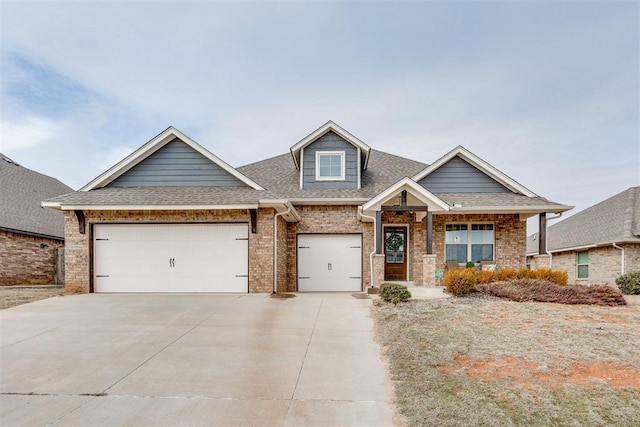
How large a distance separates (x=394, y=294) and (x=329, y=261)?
4.43 meters

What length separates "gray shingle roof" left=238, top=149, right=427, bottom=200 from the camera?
1386 centimetres

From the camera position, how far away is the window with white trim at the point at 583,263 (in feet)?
60.9

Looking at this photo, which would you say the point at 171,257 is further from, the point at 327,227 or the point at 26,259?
the point at 26,259

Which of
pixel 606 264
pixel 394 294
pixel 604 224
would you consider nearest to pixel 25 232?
pixel 394 294

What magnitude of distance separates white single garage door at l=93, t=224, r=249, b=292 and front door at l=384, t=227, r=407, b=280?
5.48 metres

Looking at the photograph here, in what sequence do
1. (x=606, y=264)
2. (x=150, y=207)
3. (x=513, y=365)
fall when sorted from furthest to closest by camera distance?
(x=606, y=264) → (x=150, y=207) → (x=513, y=365)

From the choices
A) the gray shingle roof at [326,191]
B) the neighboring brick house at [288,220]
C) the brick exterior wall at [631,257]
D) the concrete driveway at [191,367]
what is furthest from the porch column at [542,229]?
the concrete driveway at [191,367]

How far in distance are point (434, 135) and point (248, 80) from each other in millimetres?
11680

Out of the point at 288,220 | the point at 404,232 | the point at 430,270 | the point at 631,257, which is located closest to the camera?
the point at 430,270

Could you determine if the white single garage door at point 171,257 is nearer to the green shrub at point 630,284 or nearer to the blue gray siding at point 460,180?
the blue gray siding at point 460,180

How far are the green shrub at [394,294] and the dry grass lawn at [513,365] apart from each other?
105cm

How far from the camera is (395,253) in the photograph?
14203 mm

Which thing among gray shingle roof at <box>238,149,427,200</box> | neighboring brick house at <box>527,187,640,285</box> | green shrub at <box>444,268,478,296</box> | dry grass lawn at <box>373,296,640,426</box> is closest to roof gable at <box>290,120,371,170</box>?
gray shingle roof at <box>238,149,427,200</box>

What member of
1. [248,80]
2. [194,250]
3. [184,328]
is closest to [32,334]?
[184,328]
